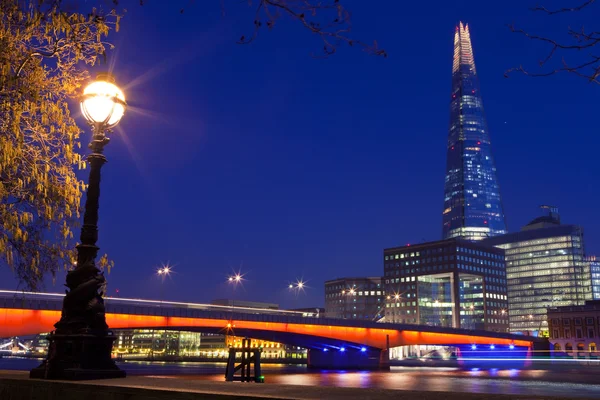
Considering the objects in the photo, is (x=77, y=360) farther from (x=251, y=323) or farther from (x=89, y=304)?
(x=251, y=323)

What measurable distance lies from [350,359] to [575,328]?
2959 inches

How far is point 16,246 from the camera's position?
1741 centimetres

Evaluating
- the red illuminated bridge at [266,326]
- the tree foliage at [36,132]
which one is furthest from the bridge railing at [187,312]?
the tree foliage at [36,132]

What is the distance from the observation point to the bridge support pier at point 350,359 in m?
113

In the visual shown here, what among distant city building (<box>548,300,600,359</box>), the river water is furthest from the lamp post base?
distant city building (<box>548,300,600,359</box>)

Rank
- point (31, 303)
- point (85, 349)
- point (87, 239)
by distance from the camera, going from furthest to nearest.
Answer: point (31, 303) < point (87, 239) < point (85, 349)

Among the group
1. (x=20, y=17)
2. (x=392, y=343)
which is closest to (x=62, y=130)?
(x=20, y=17)

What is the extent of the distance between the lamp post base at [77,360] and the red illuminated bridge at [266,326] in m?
53.8

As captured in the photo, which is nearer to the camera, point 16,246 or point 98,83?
point 98,83

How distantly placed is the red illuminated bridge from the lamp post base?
2119 inches

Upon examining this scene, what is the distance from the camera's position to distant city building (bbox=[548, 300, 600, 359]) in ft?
510

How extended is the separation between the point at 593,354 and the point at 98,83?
158 meters

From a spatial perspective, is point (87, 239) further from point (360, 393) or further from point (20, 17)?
point (360, 393)

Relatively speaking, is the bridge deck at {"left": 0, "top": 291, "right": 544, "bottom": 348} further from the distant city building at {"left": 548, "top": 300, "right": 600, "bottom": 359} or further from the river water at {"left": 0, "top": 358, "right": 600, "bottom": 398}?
the distant city building at {"left": 548, "top": 300, "right": 600, "bottom": 359}
